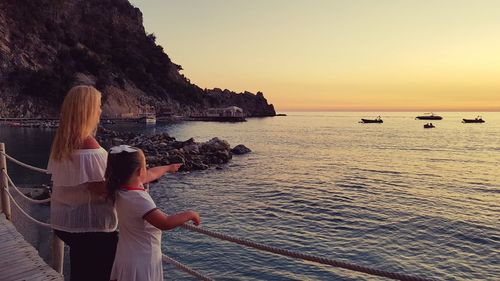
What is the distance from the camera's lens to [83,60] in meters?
107

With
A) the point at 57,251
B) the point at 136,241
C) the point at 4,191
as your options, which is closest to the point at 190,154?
the point at 4,191

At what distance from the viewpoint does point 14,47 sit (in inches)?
3600

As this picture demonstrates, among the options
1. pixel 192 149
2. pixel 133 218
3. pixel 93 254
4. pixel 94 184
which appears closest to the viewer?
pixel 133 218

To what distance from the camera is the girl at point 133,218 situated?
9.95ft

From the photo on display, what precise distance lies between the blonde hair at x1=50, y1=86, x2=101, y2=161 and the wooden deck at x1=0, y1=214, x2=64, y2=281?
9.63 feet

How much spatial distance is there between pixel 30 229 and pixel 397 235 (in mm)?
13056

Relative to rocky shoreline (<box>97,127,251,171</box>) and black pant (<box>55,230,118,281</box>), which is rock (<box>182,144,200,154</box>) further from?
black pant (<box>55,230,118,281</box>)

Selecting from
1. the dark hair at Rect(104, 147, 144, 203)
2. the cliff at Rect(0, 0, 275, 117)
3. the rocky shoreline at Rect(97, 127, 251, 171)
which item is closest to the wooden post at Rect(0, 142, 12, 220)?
the dark hair at Rect(104, 147, 144, 203)

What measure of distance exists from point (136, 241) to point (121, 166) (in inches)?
23.6

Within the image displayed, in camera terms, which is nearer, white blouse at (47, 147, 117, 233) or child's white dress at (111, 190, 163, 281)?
child's white dress at (111, 190, 163, 281)

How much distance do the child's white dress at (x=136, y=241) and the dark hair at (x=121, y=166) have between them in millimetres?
86

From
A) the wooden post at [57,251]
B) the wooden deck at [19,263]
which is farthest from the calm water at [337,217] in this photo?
the wooden post at [57,251]

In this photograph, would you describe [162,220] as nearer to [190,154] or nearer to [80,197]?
[80,197]

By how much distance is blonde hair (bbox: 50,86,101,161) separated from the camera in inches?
130
